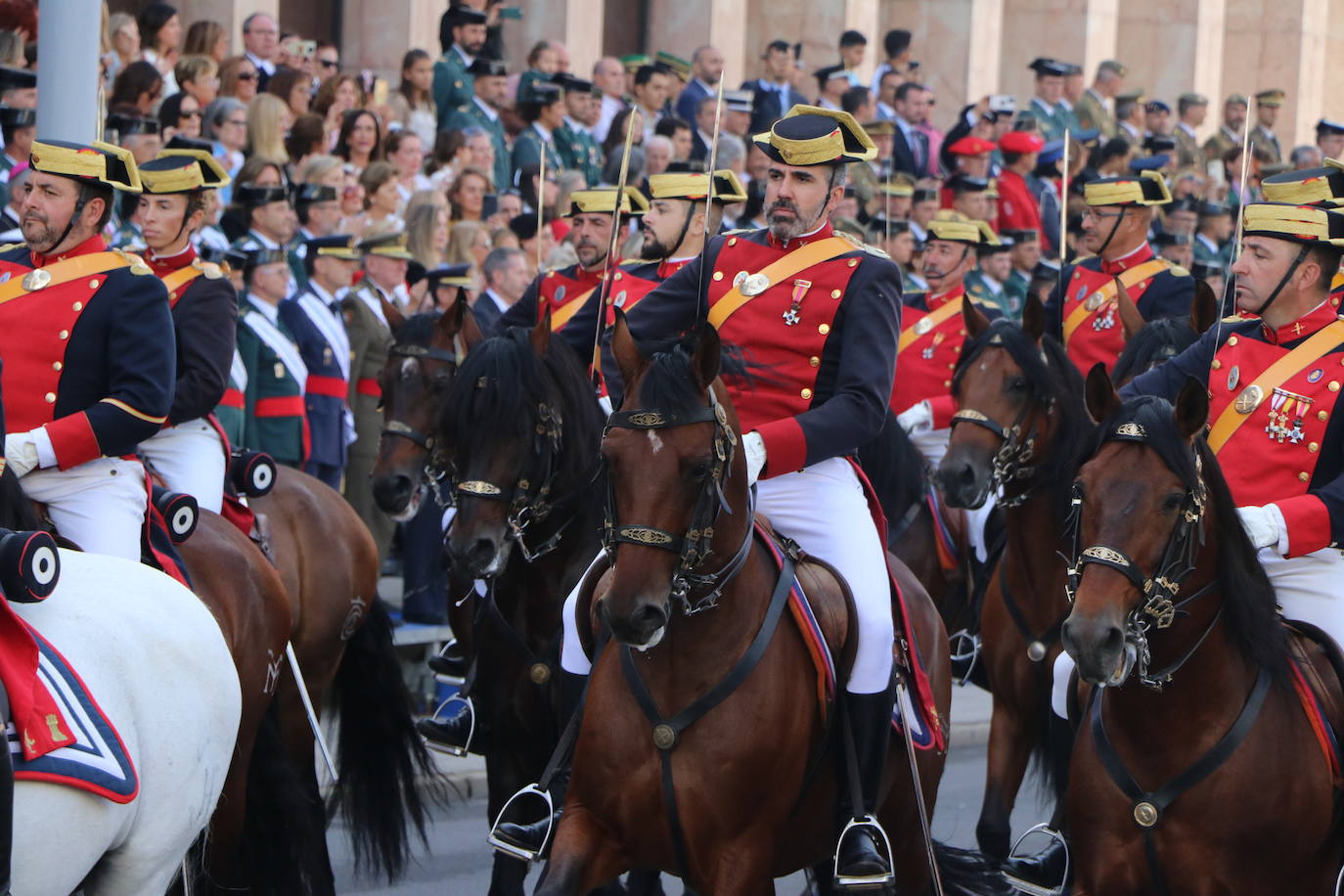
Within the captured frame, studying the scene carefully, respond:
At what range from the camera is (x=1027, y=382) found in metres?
8.97

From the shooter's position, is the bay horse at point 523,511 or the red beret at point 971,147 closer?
the bay horse at point 523,511

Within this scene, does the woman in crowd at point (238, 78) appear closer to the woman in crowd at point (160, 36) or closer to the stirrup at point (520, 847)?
the woman in crowd at point (160, 36)

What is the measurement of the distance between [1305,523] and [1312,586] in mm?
409

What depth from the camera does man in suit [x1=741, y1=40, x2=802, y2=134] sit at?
1927cm

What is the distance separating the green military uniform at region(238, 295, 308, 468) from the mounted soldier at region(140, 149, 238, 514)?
2.78 meters

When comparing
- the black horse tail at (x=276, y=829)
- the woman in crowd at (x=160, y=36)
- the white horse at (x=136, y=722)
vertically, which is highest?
the woman in crowd at (x=160, y=36)

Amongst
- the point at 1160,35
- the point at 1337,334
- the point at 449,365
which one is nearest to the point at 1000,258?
the point at 449,365

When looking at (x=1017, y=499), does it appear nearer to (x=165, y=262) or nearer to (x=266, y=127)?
(x=165, y=262)

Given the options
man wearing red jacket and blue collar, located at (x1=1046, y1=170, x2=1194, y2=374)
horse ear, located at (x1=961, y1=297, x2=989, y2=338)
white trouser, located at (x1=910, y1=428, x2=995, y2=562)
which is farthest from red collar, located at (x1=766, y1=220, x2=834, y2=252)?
man wearing red jacket and blue collar, located at (x1=1046, y1=170, x2=1194, y2=374)

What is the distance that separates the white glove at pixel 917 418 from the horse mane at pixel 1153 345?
72.9 inches

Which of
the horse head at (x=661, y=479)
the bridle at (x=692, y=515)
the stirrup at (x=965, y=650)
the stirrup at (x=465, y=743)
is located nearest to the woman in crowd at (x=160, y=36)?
the stirrup at (x=965, y=650)

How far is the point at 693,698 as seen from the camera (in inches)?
218

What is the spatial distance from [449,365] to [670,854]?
11.2ft

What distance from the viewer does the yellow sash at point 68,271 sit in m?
6.80
